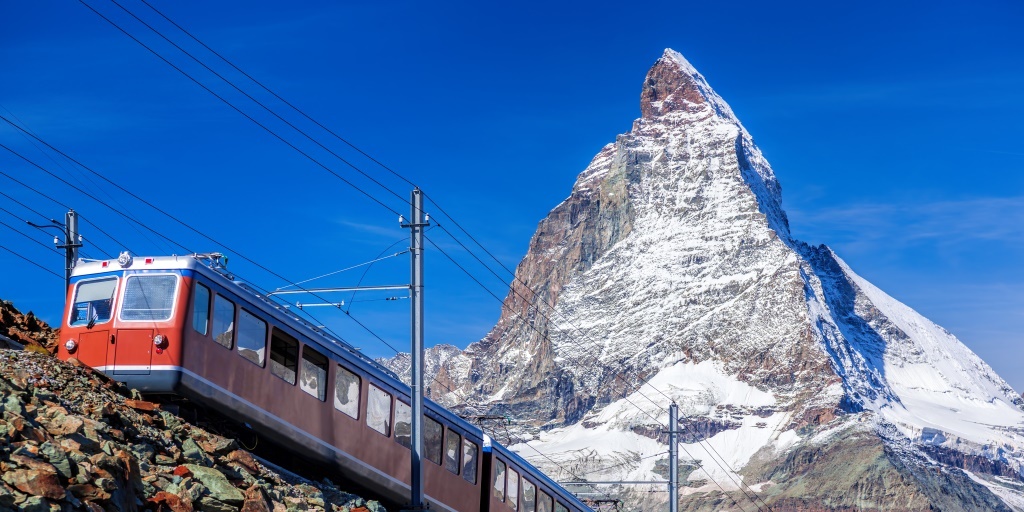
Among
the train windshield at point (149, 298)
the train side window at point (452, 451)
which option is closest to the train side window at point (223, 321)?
the train windshield at point (149, 298)

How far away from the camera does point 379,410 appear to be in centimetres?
3123

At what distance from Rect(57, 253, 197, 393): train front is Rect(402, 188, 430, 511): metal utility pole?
6632mm

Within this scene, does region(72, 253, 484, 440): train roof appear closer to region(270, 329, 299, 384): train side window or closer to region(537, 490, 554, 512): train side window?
region(270, 329, 299, 384): train side window

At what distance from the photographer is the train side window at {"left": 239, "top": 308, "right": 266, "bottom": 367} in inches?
1072

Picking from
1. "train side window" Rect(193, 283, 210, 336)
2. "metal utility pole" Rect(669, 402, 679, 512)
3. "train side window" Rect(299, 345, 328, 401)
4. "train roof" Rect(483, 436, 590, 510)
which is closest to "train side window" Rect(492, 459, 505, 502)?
"train roof" Rect(483, 436, 590, 510)

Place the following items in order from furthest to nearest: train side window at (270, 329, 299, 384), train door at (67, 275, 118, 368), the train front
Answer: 1. train side window at (270, 329, 299, 384)
2. train door at (67, 275, 118, 368)
3. the train front

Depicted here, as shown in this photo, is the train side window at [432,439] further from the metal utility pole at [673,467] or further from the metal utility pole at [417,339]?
the metal utility pole at [673,467]

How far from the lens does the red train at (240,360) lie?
84.6 feet

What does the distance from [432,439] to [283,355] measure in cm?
647

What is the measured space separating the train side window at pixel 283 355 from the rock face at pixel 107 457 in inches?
88.0

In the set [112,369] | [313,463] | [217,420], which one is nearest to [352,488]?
[313,463]

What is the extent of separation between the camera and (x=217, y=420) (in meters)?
27.2

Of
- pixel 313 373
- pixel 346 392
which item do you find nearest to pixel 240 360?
pixel 313 373

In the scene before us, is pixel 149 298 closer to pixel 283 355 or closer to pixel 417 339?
pixel 283 355
